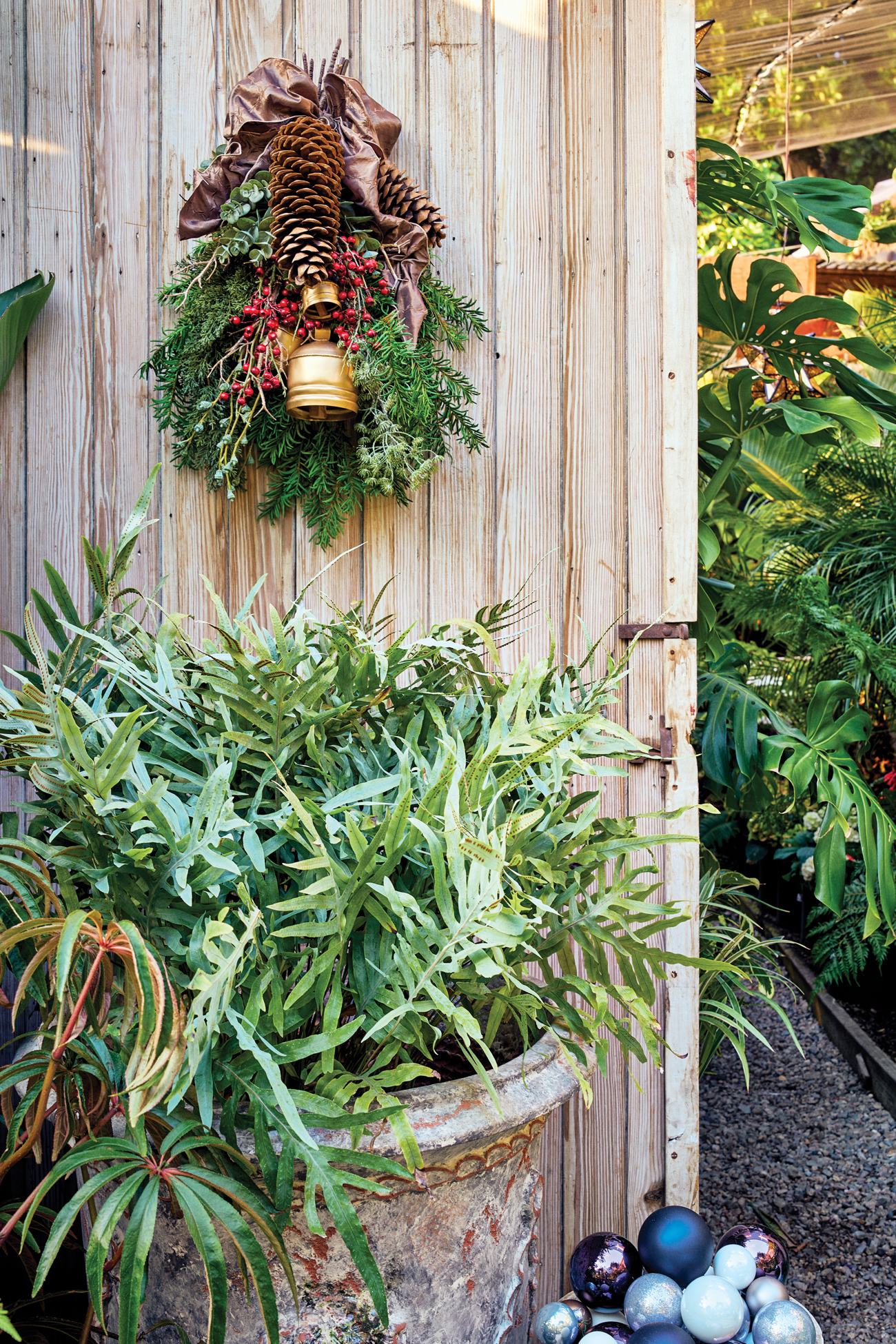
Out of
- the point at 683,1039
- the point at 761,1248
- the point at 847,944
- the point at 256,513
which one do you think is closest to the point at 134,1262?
the point at 761,1248

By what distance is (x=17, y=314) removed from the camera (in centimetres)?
136

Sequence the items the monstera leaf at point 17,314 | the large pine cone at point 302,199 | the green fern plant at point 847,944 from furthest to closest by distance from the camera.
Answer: the green fern plant at point 847,944
the monstera leaf at point 17,314
the large pine cone at point 302,199

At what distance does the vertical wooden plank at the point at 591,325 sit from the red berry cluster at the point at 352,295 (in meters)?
0.38

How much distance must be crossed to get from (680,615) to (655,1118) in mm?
797

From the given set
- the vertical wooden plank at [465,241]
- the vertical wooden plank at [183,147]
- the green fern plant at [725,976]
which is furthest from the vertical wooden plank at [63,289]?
the green fern plant at [725,976]

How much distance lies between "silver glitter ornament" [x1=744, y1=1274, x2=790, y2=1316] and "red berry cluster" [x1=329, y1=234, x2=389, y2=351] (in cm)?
127

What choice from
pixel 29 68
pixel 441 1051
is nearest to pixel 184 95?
pixel 29 68

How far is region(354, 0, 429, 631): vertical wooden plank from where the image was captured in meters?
1.47

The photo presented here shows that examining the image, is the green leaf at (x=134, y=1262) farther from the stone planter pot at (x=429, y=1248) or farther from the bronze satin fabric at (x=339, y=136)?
the bronze satin fabric at (x=339, y=136)

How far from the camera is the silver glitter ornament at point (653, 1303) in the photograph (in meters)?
0.97

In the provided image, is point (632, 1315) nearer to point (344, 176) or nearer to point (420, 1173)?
point (420, 1173)

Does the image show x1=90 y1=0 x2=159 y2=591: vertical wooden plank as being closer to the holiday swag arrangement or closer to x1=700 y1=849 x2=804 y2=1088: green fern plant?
the holiday swag arrangement

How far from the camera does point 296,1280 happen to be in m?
0.77

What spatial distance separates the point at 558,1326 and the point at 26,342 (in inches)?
62.2
